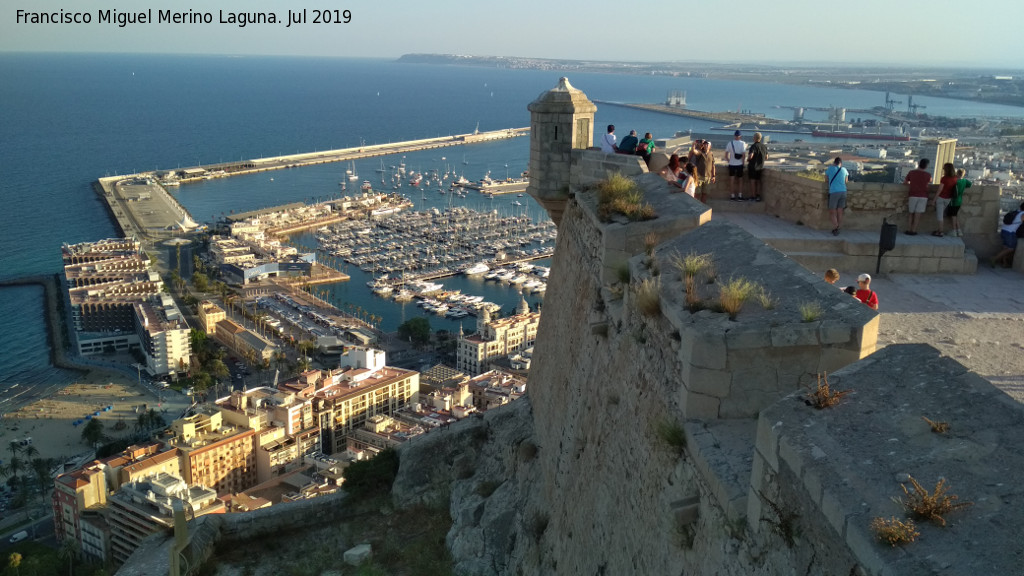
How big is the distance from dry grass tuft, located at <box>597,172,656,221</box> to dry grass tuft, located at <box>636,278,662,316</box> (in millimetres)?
1338

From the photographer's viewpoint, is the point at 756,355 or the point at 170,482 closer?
the point at 756,355

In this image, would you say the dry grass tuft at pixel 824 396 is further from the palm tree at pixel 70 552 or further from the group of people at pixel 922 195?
the palm tree at pixel 70 552

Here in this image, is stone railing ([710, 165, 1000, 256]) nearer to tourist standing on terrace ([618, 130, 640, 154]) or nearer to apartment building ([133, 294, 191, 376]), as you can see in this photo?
tourist standing on terrace ([618, 130, 640, 154])

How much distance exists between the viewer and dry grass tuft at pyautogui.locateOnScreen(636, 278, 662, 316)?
14.5ft

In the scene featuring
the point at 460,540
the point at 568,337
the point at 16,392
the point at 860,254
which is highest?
the point at 860,254

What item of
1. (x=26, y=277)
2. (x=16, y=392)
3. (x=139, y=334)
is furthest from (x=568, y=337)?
(x=26, y=277)

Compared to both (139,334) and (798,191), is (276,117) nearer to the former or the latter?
(139,334)

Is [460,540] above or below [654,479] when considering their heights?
below

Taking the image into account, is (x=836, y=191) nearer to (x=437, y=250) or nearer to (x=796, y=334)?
(x=796, y=334)

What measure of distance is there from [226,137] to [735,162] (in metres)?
94.0

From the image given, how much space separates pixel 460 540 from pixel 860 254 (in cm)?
392

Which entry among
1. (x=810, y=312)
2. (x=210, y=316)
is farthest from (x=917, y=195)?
(x=210, y=316)

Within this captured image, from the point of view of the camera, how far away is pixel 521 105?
13925 cm

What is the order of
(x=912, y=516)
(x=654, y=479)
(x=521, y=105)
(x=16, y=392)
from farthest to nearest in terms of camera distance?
(x=521, y=105) < (x=16, y=392) < (x=654, y=479) < (x=912, y=516)
